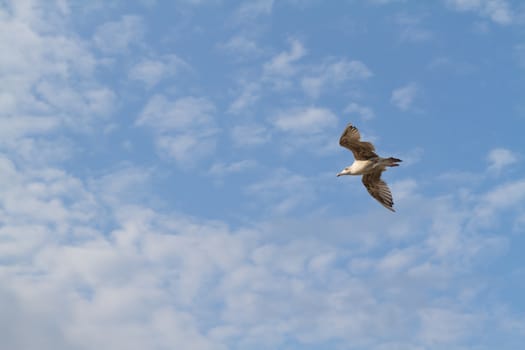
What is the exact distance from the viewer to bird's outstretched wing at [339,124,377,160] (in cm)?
4994

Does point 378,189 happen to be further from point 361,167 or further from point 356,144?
point 356,144

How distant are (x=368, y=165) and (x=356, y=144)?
7.87 ft

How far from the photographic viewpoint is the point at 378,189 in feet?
179

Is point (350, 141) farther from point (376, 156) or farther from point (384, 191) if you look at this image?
point (384, 191)

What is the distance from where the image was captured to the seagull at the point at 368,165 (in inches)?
1975

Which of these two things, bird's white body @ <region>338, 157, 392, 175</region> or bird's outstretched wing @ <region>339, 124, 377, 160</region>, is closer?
bird's outstretched wing @ <region>339, 124, 377, 160</region>

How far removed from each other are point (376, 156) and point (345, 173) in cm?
361

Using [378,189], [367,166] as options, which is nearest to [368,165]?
[367,166]

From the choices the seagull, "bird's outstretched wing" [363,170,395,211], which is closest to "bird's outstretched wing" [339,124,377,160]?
the seagull

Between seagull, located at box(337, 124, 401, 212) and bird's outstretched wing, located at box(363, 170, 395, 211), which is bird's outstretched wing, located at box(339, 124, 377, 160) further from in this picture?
bird's outstretched wing, located at box(363, 170, 395, 211)

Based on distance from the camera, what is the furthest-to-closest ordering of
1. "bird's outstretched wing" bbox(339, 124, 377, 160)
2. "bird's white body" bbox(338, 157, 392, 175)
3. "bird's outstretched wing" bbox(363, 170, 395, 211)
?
"bird's outstretched wing" bbox(363, 170, 395, 211) → "bird's white body" bbox(338, 157, 392, 175) → "bird's outstretched wing" bbox(339, 124, 377, 160)

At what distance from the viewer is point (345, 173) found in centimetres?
5397

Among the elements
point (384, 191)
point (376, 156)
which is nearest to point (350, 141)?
point (376, 156)

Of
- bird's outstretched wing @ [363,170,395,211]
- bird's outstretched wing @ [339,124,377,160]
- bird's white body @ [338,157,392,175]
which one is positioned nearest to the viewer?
bird's outstretched wing @ [339,124,377,160]
